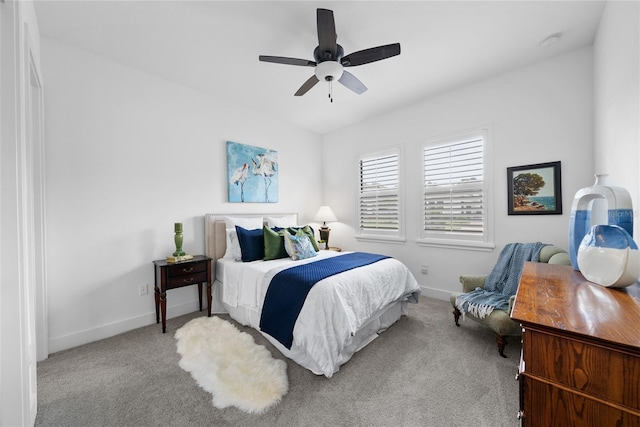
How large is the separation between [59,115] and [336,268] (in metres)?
Answer: 2.90

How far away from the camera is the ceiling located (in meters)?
1.98

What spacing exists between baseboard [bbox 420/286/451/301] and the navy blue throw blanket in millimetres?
1686

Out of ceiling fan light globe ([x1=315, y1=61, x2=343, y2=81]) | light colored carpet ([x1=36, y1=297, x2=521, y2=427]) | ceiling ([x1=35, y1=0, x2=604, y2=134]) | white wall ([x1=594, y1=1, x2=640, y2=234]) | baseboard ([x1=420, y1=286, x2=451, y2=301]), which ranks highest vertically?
ceiling ([x1=35, y1=0, x2=604, y2=134])

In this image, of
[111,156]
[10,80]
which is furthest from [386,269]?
[111,156]

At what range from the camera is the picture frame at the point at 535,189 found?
2664mm

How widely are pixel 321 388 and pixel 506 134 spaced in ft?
10.7

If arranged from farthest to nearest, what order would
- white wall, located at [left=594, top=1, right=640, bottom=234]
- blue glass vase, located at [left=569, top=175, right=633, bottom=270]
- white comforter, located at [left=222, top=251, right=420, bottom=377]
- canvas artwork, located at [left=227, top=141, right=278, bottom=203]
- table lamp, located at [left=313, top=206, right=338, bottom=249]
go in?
table lamp, located at [left=313, top=206, right=338, bottom=249] → canvas artwork, located at [left=227, top=141, right=278, bottom=203] → white comforter, located at [left=222, top=251, right=420, bottom=377] → white wall, located at [left=594, top=1, right=640, bottom=234] → blue glass vase, located at [left=569, top=175, right=633, bottom=270]

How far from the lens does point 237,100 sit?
3547mm

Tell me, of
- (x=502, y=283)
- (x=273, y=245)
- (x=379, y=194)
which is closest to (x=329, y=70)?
(x=273, y=245)

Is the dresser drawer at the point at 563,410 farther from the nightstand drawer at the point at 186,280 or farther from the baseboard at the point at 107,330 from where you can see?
the baseboard at the point at 107,330

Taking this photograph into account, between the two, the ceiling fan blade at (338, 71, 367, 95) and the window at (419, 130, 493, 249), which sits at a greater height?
the ceiling fan blade at (338, 71, 367, 95)

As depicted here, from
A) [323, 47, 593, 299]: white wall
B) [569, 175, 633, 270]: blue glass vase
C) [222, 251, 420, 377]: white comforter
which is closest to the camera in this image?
[569, 175, 633, 270]: blue glass vase

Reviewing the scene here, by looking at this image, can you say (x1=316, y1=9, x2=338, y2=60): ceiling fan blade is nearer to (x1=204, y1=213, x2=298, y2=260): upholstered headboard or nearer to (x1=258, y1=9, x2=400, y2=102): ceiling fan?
(x1=258, y1=9, x2=400, y2=102): ceiling fan

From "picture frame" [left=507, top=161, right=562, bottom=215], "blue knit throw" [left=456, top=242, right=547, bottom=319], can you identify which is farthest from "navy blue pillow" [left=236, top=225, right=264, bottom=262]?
"picture frame" [left=507, top=161, right=562, bottom=215]
